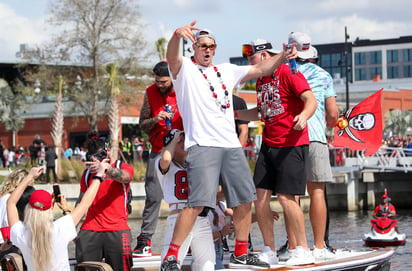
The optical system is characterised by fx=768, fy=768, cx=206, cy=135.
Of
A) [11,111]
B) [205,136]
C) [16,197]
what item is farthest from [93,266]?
[11,111]

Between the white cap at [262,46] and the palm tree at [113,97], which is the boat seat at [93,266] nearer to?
the white cap at [262,46]

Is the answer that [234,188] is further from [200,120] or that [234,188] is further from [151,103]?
[151,103]

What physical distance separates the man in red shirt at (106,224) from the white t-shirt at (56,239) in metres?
1.03

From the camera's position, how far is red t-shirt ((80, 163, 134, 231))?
7.53 meters

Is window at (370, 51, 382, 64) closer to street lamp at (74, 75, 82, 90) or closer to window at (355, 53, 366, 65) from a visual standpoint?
window at (355, 53, 366, 65)

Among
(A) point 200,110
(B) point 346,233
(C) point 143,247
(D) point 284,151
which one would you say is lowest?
(B) point 346,233

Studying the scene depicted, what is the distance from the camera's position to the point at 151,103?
8805 millimetres

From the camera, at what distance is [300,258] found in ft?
24.5

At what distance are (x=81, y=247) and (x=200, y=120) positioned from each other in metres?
1.79

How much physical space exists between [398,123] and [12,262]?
64608 mm

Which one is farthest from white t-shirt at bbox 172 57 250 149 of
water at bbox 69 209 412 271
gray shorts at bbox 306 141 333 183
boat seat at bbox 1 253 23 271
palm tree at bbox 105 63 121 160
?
palm tree at bbox 105 63 121 160

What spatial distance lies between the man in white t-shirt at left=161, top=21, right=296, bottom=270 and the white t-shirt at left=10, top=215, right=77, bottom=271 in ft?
3.12

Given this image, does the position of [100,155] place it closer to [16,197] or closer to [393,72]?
[16,197]

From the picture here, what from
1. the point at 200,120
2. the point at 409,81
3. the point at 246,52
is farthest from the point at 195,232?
the point at 409,81
